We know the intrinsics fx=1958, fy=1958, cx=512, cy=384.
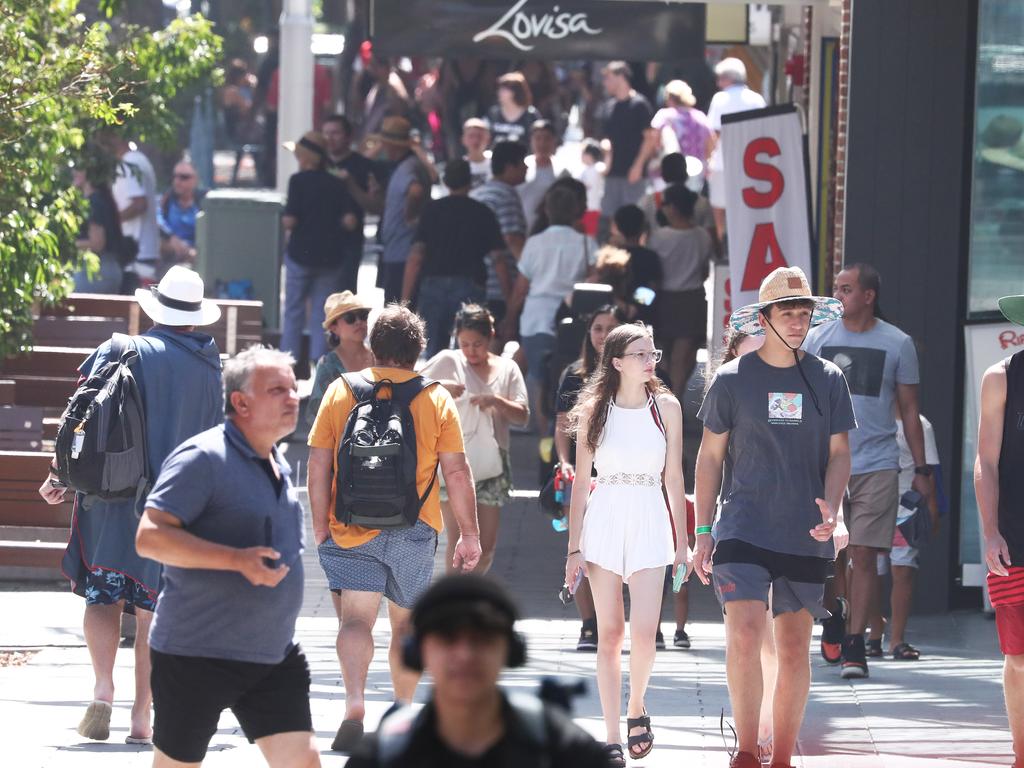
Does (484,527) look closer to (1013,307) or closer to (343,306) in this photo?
(343,306)

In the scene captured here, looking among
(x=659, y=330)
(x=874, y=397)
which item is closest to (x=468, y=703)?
(x=874, y=397)

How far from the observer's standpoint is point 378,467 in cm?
717

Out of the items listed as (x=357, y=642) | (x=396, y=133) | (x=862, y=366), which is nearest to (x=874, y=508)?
(x=862, y=366)

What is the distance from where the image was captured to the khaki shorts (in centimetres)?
921

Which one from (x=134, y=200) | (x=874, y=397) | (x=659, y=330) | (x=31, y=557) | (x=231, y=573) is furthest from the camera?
(x=134, y=200)

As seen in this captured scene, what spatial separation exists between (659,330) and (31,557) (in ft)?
17.1

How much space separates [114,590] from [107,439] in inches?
24.7

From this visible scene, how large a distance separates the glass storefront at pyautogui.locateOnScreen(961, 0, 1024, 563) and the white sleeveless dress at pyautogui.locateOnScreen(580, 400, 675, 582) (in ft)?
11.2

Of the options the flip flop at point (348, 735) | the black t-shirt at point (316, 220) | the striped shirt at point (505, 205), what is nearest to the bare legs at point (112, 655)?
the flip flop at point (348, 735)

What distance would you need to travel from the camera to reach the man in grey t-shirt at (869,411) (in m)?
9.12

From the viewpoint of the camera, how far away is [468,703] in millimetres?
3396

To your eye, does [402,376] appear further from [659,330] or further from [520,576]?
[659,330]

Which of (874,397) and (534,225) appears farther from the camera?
(534,225)

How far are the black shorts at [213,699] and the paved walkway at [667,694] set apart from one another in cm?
187
